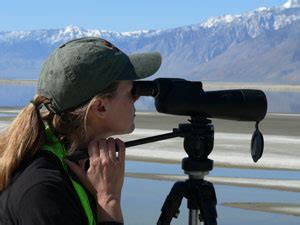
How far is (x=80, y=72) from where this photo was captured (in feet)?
6.94

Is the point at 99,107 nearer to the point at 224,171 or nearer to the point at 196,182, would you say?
the point at 196,182

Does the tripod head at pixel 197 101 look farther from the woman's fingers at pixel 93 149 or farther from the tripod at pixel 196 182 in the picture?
the woman's fingers at pixel 93 149

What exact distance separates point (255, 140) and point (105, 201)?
71 cm

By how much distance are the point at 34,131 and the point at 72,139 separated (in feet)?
0.52

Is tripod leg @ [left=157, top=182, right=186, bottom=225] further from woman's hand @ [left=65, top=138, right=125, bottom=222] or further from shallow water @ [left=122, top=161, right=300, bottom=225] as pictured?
shallow water @ [left=122, top=161, right=300, bottom=225]

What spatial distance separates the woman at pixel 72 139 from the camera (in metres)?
1.93

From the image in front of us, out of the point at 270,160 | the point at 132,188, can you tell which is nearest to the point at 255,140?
the point at 132,188

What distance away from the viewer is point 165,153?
1445cm

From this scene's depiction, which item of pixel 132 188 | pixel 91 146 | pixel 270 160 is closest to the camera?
pixel 91 146

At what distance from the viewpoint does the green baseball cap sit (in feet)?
6.95

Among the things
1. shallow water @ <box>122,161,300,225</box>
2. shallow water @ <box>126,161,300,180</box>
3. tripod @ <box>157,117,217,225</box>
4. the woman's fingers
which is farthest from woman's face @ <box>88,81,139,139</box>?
shallow water @ <box>126,161,300,180</box>

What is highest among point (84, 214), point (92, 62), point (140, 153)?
point (92, 62)

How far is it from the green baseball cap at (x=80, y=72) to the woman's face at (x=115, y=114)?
0.04 metres

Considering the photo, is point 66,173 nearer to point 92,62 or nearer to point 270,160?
point 92,62
